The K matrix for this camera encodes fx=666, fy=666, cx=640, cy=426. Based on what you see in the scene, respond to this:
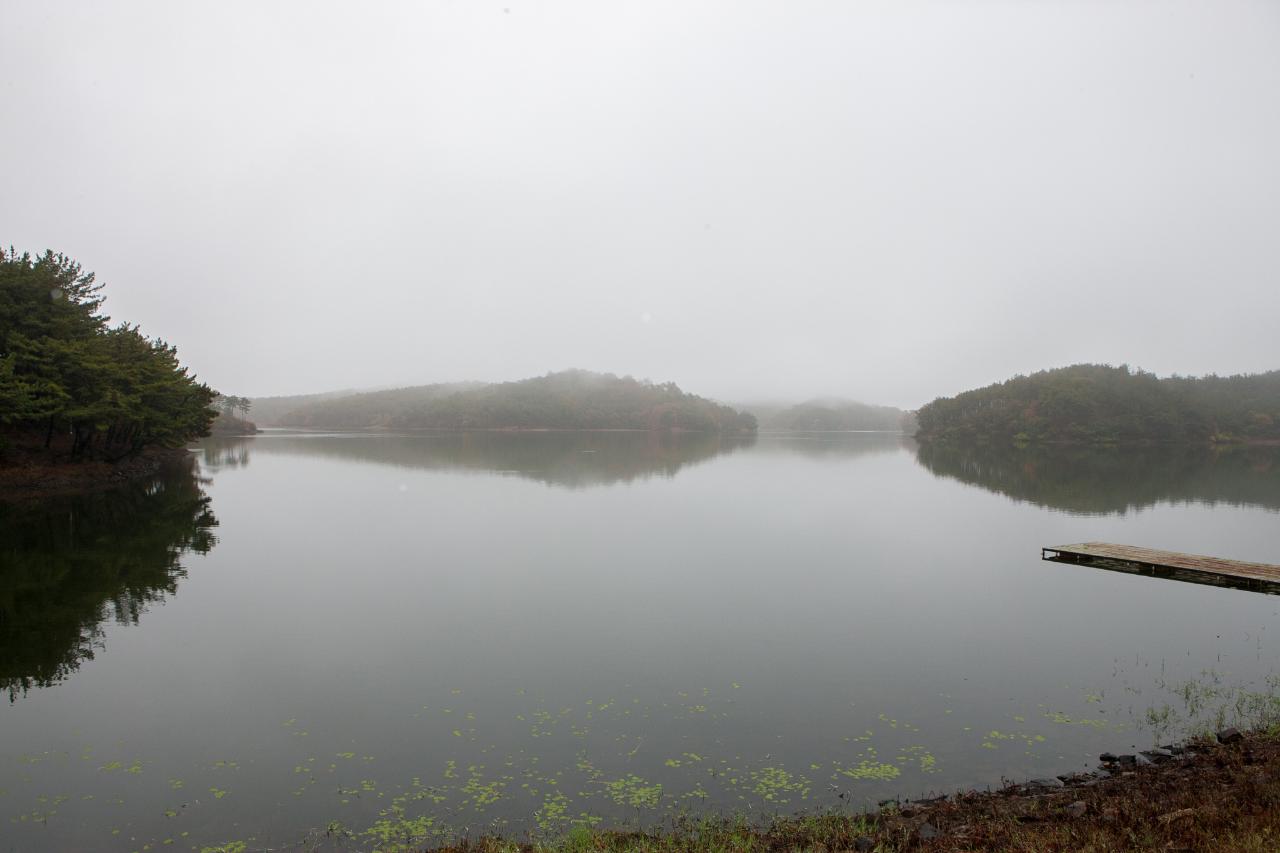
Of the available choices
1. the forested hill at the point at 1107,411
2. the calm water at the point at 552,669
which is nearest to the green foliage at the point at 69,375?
the calm water at the point at 552,669

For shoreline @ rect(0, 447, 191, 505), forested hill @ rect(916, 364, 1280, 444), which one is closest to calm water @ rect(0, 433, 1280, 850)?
shoreline @ rect(0, 447, 191, 505)

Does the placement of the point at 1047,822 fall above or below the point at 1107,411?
below

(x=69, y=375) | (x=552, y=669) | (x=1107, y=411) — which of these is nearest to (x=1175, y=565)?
(x=552, y=669)

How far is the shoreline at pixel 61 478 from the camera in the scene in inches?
1105

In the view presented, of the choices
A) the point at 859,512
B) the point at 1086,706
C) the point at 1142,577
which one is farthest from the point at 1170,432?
the point at 1086,706

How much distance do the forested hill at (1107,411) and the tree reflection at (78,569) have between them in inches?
4467

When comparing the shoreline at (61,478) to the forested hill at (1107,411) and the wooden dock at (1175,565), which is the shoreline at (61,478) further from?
the forested hill at (1107,411)

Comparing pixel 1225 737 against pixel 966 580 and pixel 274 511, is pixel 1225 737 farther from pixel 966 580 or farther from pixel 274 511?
pixel 274 511

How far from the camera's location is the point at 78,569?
53.2ft

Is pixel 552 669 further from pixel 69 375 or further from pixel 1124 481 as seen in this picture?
pixel 1124 481

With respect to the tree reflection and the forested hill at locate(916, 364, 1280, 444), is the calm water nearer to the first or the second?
the tree reflection

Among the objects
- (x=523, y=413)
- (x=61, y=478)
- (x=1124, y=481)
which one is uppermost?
(x=523, y=413)

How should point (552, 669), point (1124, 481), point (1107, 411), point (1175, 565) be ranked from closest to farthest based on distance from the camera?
point (552, 669) < point (1175, 565) < point (1124, 481) < point (1107, 411)

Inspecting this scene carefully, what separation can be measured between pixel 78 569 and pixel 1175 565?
25.8m
